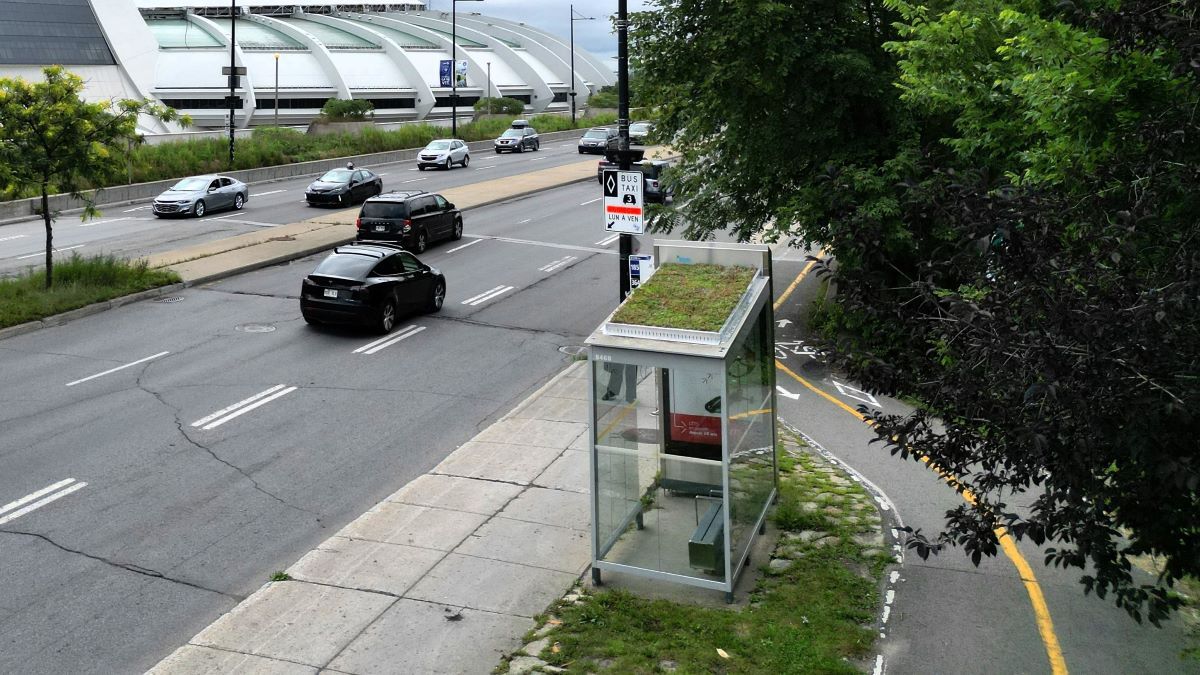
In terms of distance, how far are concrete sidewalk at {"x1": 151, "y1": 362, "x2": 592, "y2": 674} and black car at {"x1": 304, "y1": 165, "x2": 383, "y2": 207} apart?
27.6 m

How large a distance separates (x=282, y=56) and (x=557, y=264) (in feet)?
271

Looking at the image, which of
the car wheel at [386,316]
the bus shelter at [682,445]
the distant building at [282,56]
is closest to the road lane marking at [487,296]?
the car wheel at [386,316]

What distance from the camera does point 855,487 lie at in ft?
42.2

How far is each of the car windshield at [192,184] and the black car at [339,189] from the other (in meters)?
3.61

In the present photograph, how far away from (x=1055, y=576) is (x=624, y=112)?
9.44 metres

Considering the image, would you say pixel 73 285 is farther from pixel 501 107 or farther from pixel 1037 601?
pixel 501 107

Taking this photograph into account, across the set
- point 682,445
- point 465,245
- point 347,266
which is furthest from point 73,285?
point 682,445

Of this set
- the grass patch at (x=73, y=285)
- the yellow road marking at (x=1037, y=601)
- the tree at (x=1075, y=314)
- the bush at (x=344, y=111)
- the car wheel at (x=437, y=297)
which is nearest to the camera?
the tree at (x=1075, y=314)

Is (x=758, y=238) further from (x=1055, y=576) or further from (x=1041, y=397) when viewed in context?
(x=1041, y=397)

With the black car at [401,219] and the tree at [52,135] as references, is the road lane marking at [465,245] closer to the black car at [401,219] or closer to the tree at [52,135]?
the black car at [401,219]

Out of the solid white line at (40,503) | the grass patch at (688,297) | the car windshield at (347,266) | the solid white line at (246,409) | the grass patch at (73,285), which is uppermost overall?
the grass patch at (688,297)

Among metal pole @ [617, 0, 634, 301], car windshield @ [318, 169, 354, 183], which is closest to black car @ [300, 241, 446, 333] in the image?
metal pole @ [617, 0, 634, 301]

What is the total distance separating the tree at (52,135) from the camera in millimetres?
21841

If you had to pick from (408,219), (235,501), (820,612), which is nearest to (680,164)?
(408,219)
